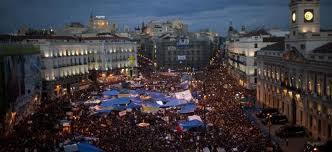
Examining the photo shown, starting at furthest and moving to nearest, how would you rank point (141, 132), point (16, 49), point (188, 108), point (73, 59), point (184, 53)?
1. point (184, 53)
2. point (73, 59)
3. point (16, 49)
4. point (188, 108)
5. point (141, 132)

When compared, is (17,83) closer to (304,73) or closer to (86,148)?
(86,148)

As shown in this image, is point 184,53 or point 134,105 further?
point 184,53

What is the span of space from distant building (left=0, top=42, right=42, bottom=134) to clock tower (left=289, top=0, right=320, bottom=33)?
104 feet

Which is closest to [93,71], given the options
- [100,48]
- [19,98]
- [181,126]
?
[100,48]

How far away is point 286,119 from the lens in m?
52.7

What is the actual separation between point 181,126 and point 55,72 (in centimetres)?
4127

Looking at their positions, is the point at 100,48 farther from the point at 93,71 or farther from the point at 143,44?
the point at 143,44

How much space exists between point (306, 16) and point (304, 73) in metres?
8.35

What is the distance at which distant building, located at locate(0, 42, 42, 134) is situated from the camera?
51041 mm

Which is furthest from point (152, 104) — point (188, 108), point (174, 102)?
point (188, 108)

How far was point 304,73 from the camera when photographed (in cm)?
4791

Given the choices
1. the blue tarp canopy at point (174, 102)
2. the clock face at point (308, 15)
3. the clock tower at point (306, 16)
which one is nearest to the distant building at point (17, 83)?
the blue tarp canopy at point (174, 102)

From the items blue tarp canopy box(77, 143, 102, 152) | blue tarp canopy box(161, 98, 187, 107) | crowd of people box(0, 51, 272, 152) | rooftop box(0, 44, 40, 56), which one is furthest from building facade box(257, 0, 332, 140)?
rooftop box(0, 44, 40, 56)

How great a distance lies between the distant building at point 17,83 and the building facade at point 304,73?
2928 centimetres
